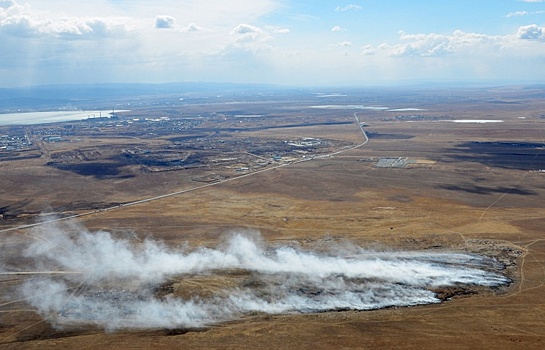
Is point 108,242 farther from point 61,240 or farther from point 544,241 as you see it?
point 544,241

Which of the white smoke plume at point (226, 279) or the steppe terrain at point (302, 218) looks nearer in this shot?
the steppe terrain at point (302, 218)

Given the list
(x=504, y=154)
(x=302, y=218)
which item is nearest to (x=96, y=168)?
(x=302, y=218)

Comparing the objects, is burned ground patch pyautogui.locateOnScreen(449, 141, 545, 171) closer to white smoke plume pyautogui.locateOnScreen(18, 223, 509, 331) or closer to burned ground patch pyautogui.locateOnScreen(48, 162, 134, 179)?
white smoke plume pyautogui.locateOnScreen(18, 223, 509, 331)

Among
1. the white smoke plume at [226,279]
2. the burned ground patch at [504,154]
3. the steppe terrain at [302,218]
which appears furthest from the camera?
the burned ground patch at [504,154]

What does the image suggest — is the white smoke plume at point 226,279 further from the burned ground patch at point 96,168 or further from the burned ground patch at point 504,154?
the burned ground patch at point 504,154

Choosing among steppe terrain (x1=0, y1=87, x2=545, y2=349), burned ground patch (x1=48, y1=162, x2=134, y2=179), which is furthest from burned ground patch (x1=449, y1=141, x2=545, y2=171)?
burned ground patch (x1=48, y1=162, x2=134, y2=179)

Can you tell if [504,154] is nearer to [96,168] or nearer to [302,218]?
[302,218]

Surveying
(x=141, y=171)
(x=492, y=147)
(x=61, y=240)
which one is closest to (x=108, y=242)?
(x=61, y=240)

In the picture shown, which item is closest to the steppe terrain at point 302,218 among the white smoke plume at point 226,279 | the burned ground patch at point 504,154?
the burned ground patch at point 504,154
